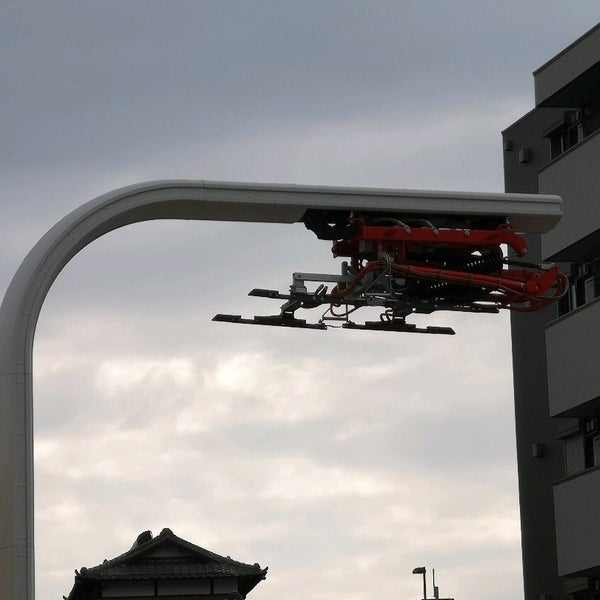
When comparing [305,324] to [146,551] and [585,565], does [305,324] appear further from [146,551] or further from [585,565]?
[146,551]

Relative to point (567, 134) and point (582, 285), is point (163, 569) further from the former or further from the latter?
point (567, 134)

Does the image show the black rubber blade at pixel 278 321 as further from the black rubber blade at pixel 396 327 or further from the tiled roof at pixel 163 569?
the tiled roof at pixel 163 569

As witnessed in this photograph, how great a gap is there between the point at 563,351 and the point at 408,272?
16579 millimetres

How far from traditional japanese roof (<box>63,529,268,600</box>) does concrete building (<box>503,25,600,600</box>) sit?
1476 cm

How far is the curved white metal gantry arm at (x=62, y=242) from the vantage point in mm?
12148

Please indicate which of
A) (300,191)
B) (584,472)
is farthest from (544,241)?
(300,191)

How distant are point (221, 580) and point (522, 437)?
51.5 feet

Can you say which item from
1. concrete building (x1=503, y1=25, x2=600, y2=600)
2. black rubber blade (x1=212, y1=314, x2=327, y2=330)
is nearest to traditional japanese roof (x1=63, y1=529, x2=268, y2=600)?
concrete building (x1=503, y1=25, x2=600, y2=600)

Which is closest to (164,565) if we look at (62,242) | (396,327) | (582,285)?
(582,285)

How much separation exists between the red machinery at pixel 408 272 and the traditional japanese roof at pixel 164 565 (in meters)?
31.5

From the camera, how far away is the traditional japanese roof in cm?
4647

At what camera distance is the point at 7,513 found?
1217cm

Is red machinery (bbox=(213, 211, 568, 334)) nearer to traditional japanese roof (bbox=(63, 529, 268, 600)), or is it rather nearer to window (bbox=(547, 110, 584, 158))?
window (bbox=(547, 110, 584, 158))

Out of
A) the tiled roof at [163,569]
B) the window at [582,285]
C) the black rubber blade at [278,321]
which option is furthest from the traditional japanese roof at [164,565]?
the black rubber blade at [278,321]
